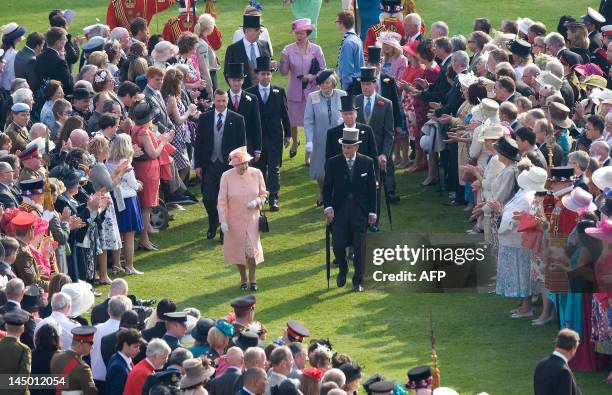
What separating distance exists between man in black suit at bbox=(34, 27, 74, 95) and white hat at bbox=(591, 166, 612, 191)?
30.3 feet

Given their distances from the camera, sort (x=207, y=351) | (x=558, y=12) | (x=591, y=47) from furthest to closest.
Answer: (x=558, y=12)
(x=591, y=47)
(x=207, y=351)

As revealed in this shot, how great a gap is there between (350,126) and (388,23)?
5858 mm

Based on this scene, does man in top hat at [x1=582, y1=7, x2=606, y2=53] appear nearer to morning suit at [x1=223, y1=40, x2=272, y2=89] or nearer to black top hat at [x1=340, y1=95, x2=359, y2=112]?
morning suit at [x1=223, y1=40, x2=272, y2=89]

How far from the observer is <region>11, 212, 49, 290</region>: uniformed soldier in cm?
1733

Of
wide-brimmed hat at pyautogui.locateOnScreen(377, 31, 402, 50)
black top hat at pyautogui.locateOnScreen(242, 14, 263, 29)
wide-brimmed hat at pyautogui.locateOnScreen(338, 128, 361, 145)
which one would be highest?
Answer: black top hat at pyautogui.locateOnScreen(242, 14, 263, 29)

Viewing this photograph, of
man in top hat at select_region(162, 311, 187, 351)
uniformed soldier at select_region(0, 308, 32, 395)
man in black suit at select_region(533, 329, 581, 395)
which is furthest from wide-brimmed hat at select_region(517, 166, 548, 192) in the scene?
uniformed soldier at select_region(0, 308, 32, 395)

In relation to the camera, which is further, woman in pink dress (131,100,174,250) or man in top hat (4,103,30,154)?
woman in pink dress (131,100,174,250)

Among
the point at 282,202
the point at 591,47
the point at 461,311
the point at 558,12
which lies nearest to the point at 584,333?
the point at 461,311

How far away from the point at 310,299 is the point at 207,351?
15.6 feet

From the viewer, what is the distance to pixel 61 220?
1905 cm

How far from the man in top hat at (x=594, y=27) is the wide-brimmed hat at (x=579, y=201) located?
9.01 metres

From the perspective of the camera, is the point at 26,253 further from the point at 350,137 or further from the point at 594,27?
the point at 594,27

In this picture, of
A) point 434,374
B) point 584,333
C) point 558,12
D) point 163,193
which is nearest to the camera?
point 434,374

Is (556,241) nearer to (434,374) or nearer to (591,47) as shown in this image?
(434,374)
